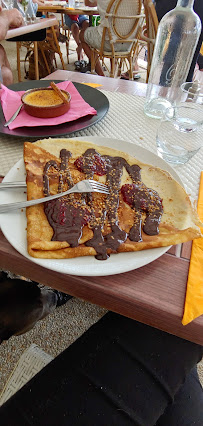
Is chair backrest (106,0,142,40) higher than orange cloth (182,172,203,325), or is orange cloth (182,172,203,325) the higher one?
chair backrest (106,0,142,40)

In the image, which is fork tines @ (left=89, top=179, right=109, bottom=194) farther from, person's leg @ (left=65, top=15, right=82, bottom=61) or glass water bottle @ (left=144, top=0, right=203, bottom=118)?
person's leg @ (left=65, top=15, right=82, bottom=61)

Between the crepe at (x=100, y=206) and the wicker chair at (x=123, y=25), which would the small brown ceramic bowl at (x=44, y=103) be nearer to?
the crepe at (x=100, y=206)

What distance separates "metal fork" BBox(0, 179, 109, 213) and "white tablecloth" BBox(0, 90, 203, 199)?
0.66 ft

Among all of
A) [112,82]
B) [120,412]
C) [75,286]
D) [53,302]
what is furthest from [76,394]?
[112,82]

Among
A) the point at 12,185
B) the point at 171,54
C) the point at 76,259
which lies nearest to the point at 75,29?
the point at 171,54

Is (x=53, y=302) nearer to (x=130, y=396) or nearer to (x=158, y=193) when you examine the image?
(x=130, y=396)

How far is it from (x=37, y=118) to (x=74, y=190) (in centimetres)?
36

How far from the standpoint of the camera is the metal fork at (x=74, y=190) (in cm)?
49

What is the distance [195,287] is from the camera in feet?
1.46

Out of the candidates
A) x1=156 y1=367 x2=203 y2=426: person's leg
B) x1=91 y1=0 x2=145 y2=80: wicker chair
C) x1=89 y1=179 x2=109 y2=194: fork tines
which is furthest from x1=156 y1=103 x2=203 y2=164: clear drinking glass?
x1=91 y1=0 x2=145 y2=80: wicker chair

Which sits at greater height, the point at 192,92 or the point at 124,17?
the point at 124,17

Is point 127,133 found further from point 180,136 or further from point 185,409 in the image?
point 185,409

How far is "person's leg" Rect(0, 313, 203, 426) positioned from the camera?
515 millimetres

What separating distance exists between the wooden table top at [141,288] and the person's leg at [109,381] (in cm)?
20
